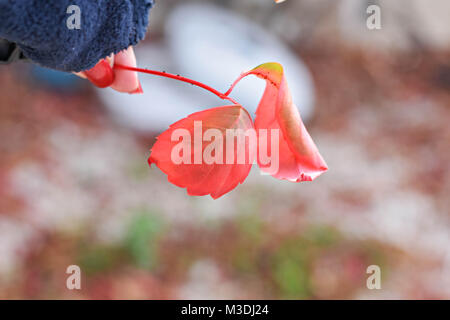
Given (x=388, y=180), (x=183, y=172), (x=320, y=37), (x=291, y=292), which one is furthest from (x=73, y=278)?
(x=320, y=37)

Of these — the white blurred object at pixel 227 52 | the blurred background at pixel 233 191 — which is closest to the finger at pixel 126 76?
the blurred background at pixel 233 191

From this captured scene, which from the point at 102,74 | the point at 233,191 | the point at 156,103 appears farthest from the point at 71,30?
the point at 156,103

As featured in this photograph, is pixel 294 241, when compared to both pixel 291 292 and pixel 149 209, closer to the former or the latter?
pixel 291 292

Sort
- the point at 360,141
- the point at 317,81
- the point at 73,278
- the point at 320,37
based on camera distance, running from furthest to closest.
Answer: the point at 320,37 → the point at 317,81 → the point at 360,141 → the point at 73,278

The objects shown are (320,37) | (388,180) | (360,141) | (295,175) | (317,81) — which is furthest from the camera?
(320,37)

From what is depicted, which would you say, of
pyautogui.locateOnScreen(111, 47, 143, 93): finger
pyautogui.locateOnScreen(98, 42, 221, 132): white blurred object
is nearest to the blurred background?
pyautogui.locateOnScreen(98, 42, 221, 132): white blurred object

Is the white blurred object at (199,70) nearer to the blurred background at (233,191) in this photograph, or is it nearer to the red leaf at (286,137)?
the blurred background at (233,191)
